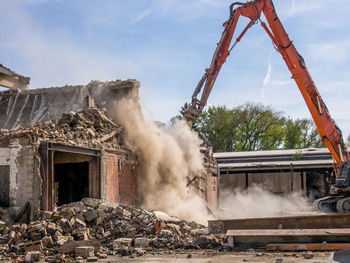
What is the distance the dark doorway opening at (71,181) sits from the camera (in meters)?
18.1

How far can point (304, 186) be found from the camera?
3072cm

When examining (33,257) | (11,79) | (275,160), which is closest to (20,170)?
(33,257)

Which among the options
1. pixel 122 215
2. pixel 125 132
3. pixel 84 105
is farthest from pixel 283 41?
pixel 122 215

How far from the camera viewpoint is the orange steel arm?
1847 centimetres

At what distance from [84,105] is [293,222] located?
9.89 m

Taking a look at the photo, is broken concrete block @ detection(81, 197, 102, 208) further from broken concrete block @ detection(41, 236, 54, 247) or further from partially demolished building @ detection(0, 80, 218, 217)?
broken concrete block @ detection(41, 236, 54, 247)

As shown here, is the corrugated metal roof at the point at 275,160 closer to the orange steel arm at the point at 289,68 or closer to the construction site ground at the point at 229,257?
the orange steel arm at the point at 289,68

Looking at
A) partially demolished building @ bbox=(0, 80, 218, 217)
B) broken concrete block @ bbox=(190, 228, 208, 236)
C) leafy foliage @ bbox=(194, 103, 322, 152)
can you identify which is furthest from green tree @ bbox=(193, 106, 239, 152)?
broken concrete block @ bbox=(190, 228, 208, 236)

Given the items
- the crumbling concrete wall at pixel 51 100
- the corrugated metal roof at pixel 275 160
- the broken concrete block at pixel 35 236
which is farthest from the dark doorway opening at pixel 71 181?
the corrugated metal roof at pixel 275 160

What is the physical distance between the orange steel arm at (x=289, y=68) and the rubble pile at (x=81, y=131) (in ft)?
11.1

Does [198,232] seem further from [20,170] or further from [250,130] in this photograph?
[250,130]

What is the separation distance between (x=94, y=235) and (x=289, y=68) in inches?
423

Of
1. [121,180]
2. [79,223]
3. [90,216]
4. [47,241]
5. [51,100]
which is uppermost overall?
[51,100]

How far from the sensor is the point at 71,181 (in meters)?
18.4
